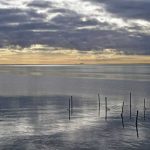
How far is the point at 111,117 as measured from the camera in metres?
84.4

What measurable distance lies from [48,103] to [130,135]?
51196mm

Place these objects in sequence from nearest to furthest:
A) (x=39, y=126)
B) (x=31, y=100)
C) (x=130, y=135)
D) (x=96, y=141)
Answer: (x=96, y=141) < (x=130, y=135) < (x=39, y=126) < (x=31, y=100)

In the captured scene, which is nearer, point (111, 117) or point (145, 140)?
point (145, 140)

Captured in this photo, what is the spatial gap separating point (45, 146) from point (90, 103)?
57.5 meters

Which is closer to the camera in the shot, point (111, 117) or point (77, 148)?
point (77, 148)

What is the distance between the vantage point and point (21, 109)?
98.2 meters

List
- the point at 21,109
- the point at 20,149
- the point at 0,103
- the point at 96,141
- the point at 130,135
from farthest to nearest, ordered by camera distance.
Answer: the point at 0,103 → the point at 21,109 → the point at 130,135 → the point at 96,141 → the point at 20,149

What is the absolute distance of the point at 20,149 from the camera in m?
54.3

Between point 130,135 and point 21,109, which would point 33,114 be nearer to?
point 21,109

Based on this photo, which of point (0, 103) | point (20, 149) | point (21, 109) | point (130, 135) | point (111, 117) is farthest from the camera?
point (0, 103)

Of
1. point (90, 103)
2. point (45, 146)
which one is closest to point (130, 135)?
point (45, 146)

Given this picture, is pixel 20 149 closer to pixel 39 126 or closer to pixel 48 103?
pixel 39 126

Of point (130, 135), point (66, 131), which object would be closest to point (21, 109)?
point (66, 131)

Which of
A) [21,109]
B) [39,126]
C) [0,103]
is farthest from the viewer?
[0,103]
